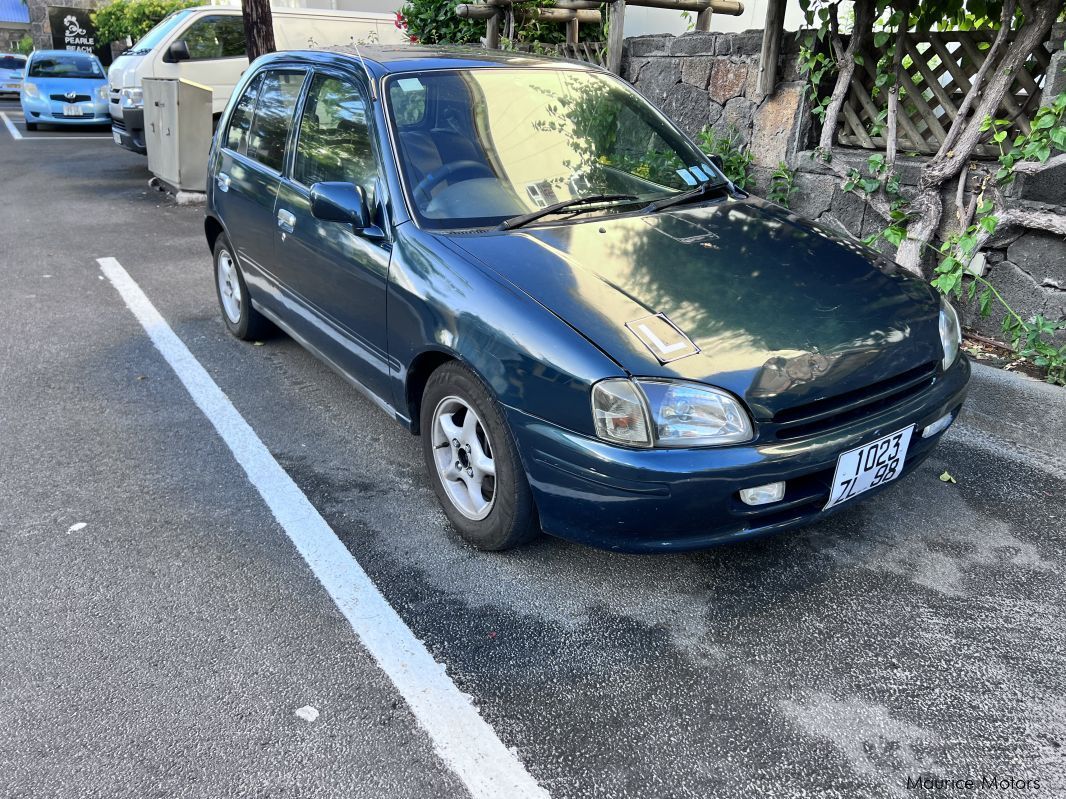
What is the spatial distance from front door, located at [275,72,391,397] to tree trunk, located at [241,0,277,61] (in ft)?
20.5

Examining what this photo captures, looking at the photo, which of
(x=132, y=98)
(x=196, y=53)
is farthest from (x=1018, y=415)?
(x=196, y=53)

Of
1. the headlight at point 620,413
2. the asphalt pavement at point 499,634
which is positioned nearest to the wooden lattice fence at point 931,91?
the asphalt pavement at point 499,634

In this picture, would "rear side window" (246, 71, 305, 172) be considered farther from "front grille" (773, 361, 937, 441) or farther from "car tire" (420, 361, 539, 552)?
"front grille" (773, 361, 937, 441)

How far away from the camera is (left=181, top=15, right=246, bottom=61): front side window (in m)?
10.8

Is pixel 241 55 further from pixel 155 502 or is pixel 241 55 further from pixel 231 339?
pixel 155 502

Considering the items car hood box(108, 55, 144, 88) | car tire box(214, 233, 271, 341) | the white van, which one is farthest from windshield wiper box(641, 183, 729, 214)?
car hood box(108, 55, 144, 88)

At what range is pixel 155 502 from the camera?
3348 millimetres

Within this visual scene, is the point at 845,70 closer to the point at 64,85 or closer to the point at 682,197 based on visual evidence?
the point at 682,197

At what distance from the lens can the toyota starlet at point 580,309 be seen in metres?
2.40

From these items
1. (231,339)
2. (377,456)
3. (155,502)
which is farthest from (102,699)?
(231,339)

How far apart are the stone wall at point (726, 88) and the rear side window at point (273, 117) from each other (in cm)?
355

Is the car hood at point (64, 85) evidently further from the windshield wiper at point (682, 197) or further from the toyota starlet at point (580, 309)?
the windshield wiper at point (682, 197)

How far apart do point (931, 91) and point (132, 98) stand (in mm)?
9313

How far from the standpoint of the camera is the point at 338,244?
341 centimetres
